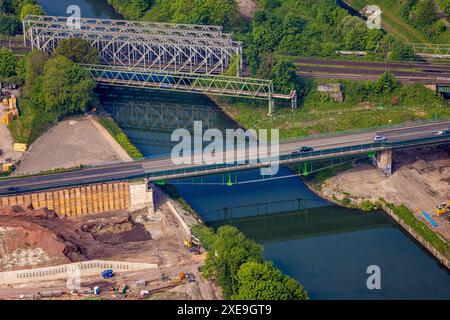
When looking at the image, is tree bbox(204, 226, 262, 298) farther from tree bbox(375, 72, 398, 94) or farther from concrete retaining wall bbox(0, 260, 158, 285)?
tree bbox(375, 72, 398, 94)

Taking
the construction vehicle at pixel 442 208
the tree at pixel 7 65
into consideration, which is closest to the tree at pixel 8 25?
the tree at pixel 7 65

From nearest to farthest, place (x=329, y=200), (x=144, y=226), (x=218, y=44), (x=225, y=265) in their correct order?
1. (x=225, y=265)
2. (x=144, y=226)
3. (x=329, y=200)
4. (x=218, y=44)

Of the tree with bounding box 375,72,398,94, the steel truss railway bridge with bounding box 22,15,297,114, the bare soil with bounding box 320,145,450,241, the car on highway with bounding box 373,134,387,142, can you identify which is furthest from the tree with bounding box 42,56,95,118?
the car on highway with bounding box 373,134,387,142

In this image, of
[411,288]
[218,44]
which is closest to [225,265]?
[411,288]

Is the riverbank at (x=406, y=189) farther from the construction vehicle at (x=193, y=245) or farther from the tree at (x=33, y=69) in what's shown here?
the tree at (x=33, y=69)

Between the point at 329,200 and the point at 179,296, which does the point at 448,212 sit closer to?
the point at 329,200
